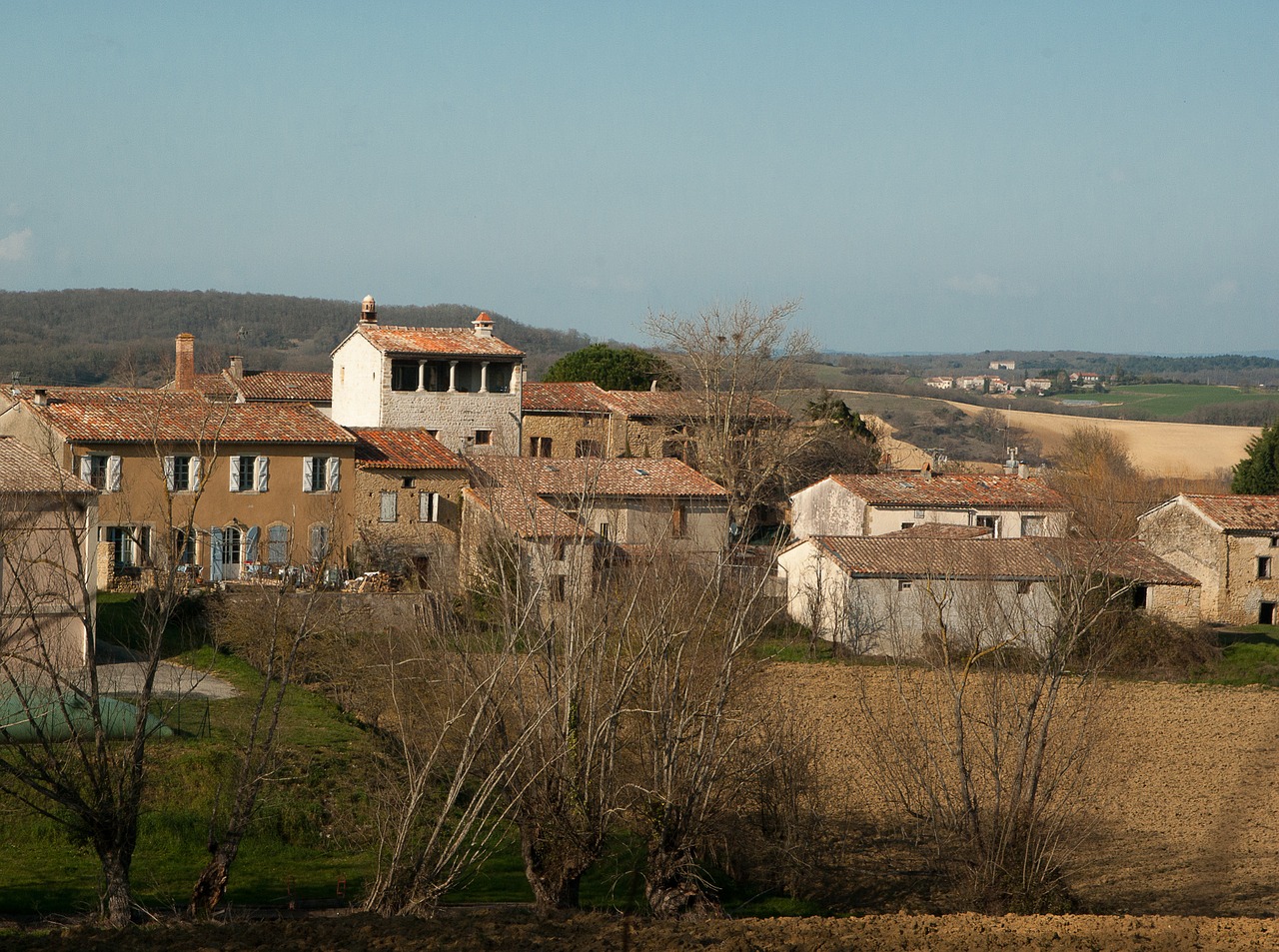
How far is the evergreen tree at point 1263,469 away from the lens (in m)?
51.7

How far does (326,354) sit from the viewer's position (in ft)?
349

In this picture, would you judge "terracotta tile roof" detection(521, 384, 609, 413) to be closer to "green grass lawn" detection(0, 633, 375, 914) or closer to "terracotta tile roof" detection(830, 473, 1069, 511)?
"terracotta tile roof" detection(830, 473, 1069, 511)

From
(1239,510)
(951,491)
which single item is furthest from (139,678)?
(1239,510)

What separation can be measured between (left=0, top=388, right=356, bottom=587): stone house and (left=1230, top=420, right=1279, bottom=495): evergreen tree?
115 feet

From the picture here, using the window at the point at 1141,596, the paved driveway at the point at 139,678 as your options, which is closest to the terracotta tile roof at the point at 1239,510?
the window at the point at 1141,596

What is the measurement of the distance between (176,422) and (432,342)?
1405cm

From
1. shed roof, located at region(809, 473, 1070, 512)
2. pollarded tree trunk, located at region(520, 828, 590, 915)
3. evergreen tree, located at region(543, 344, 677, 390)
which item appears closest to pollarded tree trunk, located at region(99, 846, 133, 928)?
pollarded tree trunk, located at region(520, 828, 590, 915)

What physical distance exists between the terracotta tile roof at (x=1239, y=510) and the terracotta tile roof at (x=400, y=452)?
71.0ft

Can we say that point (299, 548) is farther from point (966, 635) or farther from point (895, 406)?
point (895, 406)

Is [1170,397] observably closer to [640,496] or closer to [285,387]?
[285,387]

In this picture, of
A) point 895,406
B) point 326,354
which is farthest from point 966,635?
point 326,354

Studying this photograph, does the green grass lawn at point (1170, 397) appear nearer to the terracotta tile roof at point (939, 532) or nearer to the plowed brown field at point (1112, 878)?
the terracotta tile roof at point (939, 532)

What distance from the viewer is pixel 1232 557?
39875 mm

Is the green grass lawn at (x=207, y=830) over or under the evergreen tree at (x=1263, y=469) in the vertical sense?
under
